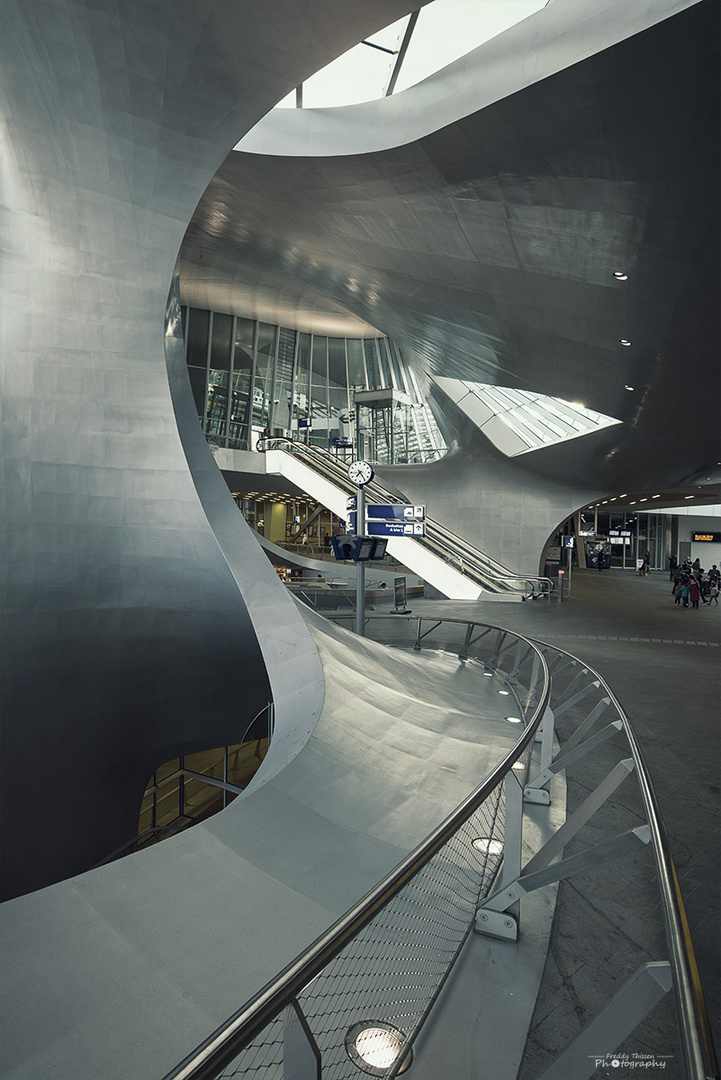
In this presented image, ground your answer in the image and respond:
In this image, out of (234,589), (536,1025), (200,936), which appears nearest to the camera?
(536,1025)

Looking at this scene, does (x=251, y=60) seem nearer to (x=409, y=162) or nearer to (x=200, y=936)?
(x=409, y=162)

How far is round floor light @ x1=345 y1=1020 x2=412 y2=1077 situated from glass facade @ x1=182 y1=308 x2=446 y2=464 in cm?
3276

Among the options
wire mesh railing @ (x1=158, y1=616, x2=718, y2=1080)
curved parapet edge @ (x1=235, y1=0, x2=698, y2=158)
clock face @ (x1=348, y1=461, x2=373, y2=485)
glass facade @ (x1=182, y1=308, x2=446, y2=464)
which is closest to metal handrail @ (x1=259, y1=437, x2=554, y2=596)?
glass facade @ (x1=182, y1=308, x2=446, y2=464)

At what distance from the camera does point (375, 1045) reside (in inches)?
95.9

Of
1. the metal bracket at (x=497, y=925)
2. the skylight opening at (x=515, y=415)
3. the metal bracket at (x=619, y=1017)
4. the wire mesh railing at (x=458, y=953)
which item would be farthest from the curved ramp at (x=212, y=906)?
the skylight opening at (x=515, y=415)

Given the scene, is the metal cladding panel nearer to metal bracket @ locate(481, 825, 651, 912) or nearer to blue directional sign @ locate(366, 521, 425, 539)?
blue directional sign @ locate(366, 521, 425, 539)

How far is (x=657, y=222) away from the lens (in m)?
6.71

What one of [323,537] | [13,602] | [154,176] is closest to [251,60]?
[154,176]

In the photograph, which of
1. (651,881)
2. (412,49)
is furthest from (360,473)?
(651,881)

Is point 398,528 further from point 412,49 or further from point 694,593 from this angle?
point 694,593

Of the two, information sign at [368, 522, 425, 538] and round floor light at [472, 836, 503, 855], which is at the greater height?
information sign at [368, 522, 425, 538]

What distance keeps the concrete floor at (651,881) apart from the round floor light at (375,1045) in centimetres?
50

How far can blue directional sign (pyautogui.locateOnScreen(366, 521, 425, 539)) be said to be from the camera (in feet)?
44.5

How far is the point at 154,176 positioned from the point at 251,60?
154 centimetres
